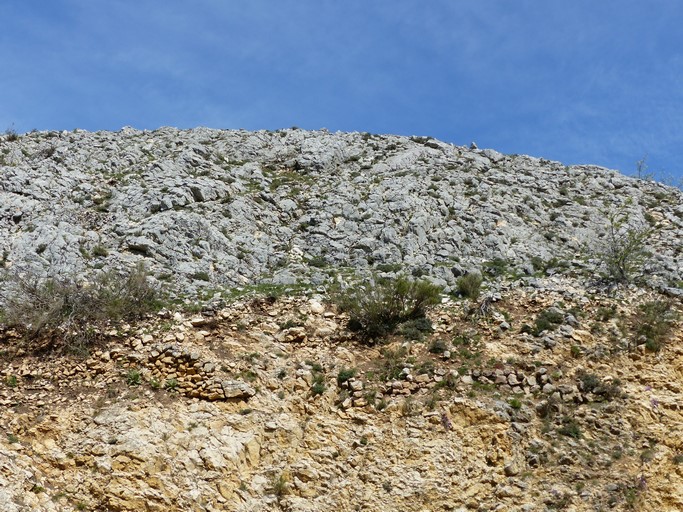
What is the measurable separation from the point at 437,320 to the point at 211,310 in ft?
18.6

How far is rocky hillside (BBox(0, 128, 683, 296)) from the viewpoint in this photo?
1761cm

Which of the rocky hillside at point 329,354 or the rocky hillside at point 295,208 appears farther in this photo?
the rocky hillside at point 295,208

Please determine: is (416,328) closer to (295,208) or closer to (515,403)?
(515,403)

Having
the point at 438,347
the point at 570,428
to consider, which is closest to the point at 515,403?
the point at 570,428

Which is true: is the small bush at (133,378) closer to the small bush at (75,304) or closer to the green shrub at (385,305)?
the small bush at (75,304)

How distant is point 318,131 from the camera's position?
2834cm

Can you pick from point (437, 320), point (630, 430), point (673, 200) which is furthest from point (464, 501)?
point (673, 200)

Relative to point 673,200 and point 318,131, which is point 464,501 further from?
point 318,131

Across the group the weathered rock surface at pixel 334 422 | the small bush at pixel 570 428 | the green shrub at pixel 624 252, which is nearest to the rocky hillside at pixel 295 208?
the green shrub at pixel 624 252

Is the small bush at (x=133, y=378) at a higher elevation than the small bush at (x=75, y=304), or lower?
lower

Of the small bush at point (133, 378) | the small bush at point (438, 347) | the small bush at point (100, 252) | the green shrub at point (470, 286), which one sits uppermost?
the green shrub at point (470, 286)

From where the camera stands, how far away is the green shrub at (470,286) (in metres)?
16.7

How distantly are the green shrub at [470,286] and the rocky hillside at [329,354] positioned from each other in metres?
0.04

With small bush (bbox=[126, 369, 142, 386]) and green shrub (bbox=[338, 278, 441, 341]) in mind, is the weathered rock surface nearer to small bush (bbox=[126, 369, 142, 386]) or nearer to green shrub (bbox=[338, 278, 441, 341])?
small bush (bbox=[126, 369, 142, 386])
